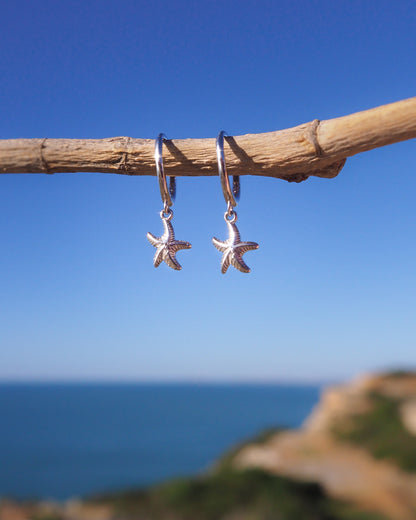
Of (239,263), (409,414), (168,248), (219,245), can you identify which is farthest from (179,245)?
(409,414)

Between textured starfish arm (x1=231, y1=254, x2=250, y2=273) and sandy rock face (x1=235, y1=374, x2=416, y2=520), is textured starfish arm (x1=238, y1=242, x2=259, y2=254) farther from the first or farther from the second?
sandy rock face (x1=235, y1=374, x2=416, y2=520)

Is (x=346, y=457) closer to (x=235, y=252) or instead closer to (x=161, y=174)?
(x=235, y=252)

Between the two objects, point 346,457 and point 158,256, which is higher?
point 346,457

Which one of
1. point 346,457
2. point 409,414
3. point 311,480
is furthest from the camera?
point 409,414

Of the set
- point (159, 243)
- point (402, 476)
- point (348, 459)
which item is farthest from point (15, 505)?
point (159, 243)

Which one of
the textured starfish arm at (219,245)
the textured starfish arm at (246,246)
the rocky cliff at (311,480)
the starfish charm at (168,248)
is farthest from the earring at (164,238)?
the rocky cliff at (311,480)

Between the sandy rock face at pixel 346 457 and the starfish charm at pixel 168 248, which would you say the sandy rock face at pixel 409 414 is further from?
the starfish charm at pixel 168 248

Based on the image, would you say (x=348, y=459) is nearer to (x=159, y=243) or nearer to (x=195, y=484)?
(x=195, y=484)

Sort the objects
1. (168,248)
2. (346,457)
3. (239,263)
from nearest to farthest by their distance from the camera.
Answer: (239,263) → (168,248) → (346,457)
